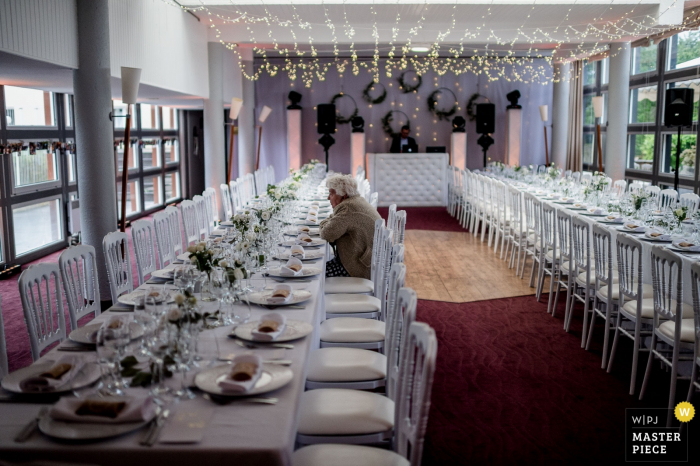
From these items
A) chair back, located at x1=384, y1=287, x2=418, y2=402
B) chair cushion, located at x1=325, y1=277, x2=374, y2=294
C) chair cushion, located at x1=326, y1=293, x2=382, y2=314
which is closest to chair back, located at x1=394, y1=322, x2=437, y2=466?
chair back, located at x1=384, y1=287, x2=418, y2=402

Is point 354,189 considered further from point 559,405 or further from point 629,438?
point 629,438

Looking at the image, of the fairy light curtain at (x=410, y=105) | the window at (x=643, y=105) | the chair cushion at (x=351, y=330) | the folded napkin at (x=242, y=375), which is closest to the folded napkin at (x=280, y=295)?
the chair cushion at (x=351, y=330)

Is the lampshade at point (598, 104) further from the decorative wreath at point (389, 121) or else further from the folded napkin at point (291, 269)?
the folded napkin at point (291, 269)

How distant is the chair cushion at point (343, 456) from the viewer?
2275 mm

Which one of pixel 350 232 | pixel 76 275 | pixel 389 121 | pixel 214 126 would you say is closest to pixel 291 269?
pixel 76 275

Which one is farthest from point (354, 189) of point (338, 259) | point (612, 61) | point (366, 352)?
point (612, 61)

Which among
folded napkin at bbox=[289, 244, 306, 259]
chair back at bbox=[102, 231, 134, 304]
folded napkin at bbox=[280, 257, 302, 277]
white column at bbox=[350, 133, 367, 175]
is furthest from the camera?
white column at bbox=[350, 133, 367, 175]

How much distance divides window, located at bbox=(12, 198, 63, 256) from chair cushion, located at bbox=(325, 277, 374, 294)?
511cm

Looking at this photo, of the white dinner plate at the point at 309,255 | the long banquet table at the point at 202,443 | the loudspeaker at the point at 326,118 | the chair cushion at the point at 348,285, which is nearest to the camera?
the long banquet table at the point at 202,443

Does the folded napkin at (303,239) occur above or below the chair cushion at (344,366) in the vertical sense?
above

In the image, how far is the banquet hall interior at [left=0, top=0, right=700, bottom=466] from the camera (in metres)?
2.18

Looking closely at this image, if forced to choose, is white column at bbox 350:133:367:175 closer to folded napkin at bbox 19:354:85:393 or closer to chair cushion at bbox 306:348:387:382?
chair cushion at bbox 306:348:387:382

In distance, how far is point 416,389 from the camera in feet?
7.50

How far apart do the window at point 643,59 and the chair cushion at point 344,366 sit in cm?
1051
